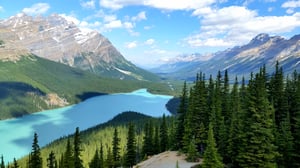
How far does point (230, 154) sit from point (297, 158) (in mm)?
10136

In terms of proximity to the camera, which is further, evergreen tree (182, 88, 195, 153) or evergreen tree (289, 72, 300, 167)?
evergreen tree (182, 88, 195, 153)

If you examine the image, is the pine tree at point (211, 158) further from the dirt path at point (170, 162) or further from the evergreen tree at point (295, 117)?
the evergreen tree at point (295, 117)

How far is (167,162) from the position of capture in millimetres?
69375

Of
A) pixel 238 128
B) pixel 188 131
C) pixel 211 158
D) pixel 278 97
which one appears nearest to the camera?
pixel 211 158

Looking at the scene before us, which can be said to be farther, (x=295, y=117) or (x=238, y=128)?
(x=295, y=117)

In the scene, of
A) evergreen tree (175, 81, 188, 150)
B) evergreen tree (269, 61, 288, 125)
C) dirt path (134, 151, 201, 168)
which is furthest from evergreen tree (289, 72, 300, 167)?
evergreen tree (175, 81, 188, 150)

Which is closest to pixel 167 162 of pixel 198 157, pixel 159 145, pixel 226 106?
pixel 198 157

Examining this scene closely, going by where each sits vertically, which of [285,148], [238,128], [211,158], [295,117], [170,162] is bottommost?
[170,162]

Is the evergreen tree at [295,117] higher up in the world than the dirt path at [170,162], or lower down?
higher up

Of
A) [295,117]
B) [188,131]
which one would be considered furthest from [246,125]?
[188,131]

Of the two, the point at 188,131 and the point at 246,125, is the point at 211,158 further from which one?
the point at 188,131

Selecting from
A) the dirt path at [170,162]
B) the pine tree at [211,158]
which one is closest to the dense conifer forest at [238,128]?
the pine tree at [211,158]

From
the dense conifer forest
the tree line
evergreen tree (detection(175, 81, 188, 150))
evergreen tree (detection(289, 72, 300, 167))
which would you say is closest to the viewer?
the tree line

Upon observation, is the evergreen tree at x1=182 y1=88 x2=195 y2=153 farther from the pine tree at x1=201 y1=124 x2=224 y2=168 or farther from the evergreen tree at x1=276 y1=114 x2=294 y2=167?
the pine tree at x1=201 y1=124 x2=224 y2=168
